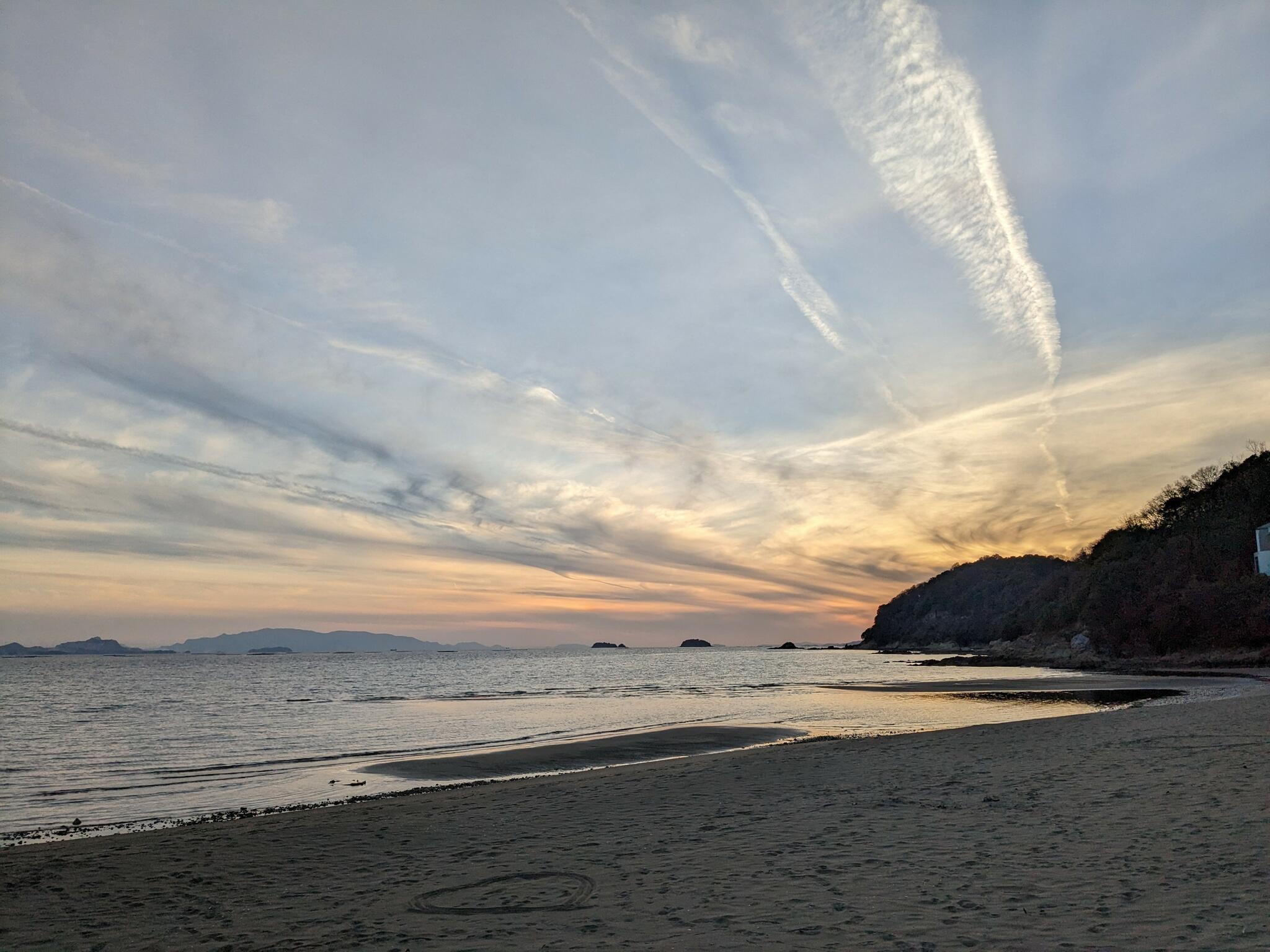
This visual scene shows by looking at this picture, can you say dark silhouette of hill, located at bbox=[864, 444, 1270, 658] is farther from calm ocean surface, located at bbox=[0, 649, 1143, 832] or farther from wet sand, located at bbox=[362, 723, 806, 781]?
wet sand, located at bbox=[362, 723, 806, 781]

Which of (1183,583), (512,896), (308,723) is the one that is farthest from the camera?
(1183,583)

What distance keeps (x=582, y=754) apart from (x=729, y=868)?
16.4m

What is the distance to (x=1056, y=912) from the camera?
694 centimetres

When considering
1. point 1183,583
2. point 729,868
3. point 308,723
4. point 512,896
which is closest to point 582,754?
point 729,868

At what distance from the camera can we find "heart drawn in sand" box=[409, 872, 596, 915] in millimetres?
8219

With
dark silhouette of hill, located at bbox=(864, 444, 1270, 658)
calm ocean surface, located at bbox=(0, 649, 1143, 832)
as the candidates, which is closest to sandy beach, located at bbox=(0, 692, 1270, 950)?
calm ocean surface, located at bbox=(0, 649, 1143, 832)

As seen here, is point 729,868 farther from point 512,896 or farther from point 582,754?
point 582,754

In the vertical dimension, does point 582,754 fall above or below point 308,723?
above

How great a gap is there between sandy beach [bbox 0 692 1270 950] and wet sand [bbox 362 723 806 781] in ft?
19.9

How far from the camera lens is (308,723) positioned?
38438mm

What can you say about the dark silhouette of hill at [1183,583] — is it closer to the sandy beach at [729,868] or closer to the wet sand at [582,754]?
the wet sand at [582,754]

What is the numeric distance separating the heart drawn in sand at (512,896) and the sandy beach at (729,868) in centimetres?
4

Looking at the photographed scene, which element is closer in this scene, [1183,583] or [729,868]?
[729,868]

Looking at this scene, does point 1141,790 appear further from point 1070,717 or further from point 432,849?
point 1070,717
